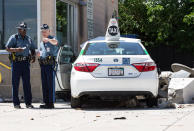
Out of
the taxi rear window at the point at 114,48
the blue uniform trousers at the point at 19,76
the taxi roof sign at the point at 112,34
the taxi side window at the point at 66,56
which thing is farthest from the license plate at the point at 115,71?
the blue uniform trousers at the point at 19,76

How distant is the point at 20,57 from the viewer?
420 inches

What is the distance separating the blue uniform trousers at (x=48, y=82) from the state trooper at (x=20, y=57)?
37cm

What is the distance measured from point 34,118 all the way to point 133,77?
7.96ft

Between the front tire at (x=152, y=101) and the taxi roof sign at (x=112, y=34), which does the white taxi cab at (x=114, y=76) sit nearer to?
the front tire at (x=152, y=101)

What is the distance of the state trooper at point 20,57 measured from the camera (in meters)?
10.7

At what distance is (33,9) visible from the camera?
1321 cm

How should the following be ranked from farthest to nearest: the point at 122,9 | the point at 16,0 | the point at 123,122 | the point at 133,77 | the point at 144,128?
the point at 122,9 < the point at 16,0 < the point at 133,77 < the point at 123,122 < the point at 144,128

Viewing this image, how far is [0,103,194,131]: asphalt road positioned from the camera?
23.0ft

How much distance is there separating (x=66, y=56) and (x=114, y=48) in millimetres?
1715

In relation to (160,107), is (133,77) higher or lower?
higher

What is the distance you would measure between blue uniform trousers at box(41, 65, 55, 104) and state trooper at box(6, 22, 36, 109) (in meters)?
0.37

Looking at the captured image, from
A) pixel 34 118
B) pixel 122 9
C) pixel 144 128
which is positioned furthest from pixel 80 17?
pixel 122 9

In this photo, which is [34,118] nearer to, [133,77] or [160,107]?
[133,77]

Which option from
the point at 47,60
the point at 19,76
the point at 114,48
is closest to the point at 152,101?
the point at 114,48
